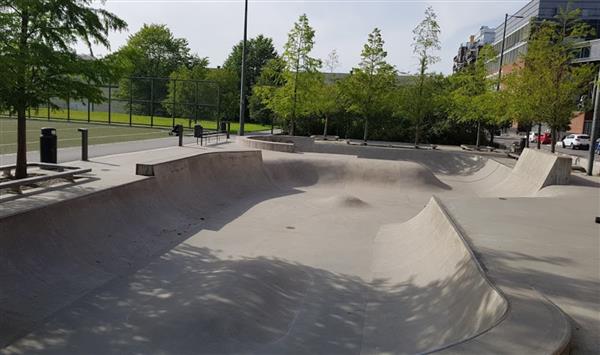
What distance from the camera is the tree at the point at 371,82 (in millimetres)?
32625

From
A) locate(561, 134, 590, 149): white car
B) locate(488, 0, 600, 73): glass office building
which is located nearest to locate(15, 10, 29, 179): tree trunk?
locate(561, 134, 590, 149): white car

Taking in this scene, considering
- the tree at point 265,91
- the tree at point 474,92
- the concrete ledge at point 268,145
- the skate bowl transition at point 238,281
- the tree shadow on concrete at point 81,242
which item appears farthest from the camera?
the tree at point 265,91

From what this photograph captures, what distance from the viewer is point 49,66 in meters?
10.8

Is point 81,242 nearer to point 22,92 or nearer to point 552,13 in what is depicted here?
point 22,92

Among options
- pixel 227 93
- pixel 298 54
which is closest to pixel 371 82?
pixel 298 54

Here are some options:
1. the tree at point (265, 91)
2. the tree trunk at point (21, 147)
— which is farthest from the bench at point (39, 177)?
the tree at point (265, 91)

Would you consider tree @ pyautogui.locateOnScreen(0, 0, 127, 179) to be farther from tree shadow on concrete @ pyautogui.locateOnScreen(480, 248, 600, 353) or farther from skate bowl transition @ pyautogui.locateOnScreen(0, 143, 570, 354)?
tree shadow on concrete @ pyautogui.locateOnScreen(480, 248, 600, 353)

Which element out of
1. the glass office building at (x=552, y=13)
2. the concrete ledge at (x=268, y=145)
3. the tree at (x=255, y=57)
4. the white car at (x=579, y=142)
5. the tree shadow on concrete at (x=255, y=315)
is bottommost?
the tree shadow on concrete at (x=255, y=315)

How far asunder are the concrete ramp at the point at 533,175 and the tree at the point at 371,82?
504 inches

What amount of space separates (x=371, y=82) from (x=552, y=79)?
470 inches

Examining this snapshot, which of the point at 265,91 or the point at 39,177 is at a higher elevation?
the point at 265,91

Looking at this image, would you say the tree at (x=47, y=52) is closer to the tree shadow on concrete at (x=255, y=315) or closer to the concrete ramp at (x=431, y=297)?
the tree shadow on concrete at (x=255, y=315)

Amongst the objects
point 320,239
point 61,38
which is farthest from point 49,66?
point 320,239

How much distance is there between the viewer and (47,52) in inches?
417
